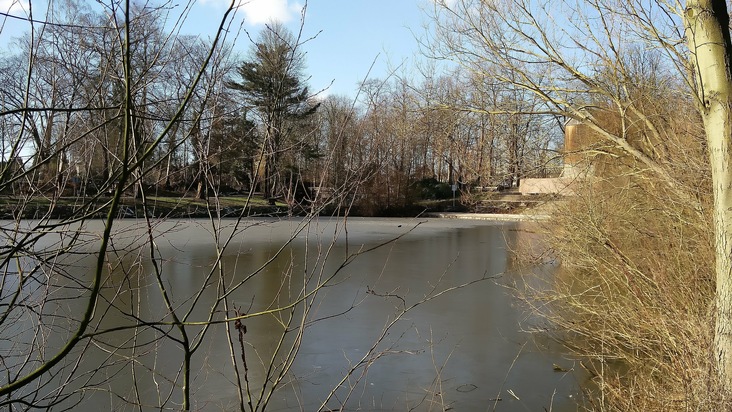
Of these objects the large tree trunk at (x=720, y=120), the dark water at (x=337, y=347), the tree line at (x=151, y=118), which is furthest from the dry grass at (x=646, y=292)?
the tree line at (x=151, y=118)

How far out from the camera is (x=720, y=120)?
9.27 ft

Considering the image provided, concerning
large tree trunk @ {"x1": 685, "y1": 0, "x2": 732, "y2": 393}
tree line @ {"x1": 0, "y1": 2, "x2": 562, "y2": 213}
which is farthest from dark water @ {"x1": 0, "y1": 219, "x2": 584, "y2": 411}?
large tree trunk @ {"x1": 685, "y1": 0, "x2": 732, "y2": 393}

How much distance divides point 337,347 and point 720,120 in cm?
377

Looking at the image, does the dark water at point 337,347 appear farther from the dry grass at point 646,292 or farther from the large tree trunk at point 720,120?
the large tree trunk at point 720,120

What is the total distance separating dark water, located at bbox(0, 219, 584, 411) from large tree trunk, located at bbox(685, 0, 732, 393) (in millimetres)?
1119

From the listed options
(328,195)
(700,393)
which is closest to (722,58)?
(700,393)

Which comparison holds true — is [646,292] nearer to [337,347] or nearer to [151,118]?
[337,347]

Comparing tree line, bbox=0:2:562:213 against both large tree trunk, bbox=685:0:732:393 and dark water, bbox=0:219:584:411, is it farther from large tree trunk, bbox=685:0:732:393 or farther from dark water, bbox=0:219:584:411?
large tree trunk, bbox=685:0:732:393

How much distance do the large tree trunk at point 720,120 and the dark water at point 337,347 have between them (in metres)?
1.12

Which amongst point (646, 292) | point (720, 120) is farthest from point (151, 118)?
point (646, 292)

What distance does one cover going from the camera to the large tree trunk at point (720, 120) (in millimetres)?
2796

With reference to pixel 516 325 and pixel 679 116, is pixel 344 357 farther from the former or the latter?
pixel 679 116

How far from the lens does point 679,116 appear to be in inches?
212

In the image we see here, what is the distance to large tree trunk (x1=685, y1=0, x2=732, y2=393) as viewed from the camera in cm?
280
